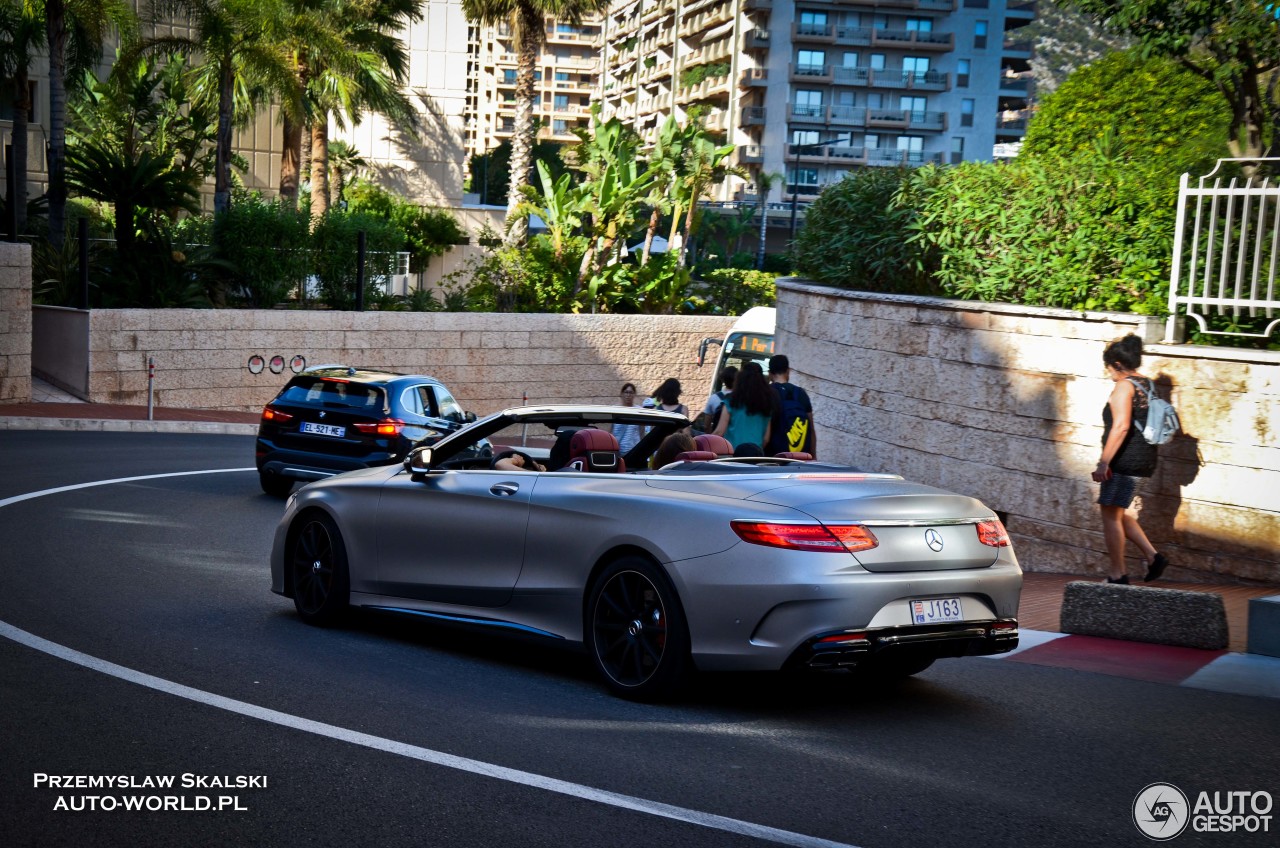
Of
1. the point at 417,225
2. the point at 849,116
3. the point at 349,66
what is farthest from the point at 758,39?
the point at 349,66

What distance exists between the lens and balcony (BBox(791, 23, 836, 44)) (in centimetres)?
10112

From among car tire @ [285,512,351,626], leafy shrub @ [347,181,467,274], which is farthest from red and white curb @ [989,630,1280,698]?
leafy shrub @ [347,181,467,274]

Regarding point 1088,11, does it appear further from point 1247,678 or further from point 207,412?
point 207,412

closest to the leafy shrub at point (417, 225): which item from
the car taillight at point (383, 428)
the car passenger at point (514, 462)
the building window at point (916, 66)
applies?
the car taillight at point (383, 428)

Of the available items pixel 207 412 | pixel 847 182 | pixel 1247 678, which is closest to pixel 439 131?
pixel 207 412

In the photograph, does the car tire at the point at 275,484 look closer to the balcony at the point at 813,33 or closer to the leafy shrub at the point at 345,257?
the leafy shrub at the point at 345,257

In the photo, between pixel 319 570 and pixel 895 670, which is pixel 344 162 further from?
pixel 895 670

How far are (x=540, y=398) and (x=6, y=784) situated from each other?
97.6ft

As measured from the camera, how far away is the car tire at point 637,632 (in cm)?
657

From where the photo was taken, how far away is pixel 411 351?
32.8 meters

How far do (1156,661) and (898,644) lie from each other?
10.1ft

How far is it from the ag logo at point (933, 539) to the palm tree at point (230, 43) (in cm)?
2874

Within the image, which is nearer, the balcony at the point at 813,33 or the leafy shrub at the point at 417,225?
the leafy shrub at the point at 417,225

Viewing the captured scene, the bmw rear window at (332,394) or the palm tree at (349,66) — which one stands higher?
the palm tree at (349,66)
